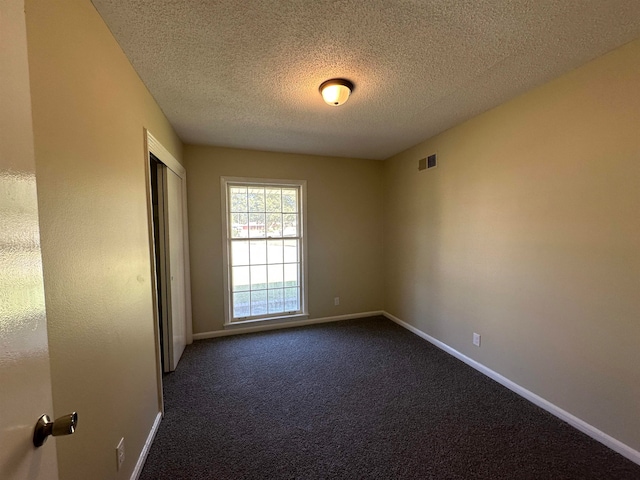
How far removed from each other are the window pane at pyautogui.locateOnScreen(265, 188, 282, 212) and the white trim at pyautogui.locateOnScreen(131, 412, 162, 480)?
2.51 meters

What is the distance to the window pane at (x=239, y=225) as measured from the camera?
3.61 metres

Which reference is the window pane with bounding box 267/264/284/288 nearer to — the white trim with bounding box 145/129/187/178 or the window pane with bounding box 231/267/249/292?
the window pane with bounding box 231/267/249/292

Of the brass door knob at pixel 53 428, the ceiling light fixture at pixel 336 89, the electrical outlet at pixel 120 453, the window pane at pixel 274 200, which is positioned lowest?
the electrical outlet at pixel 120 453

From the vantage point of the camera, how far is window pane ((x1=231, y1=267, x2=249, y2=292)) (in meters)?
3.63

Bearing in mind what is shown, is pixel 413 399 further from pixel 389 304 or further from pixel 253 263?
pixel 253 263

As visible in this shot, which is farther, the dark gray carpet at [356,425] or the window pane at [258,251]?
the window pane at [258,251]

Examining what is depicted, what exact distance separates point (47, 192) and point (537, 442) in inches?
114

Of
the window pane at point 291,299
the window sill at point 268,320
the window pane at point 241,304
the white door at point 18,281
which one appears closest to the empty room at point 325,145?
the white door at point 18,281

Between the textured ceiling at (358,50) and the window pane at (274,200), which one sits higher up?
the textured ceiling at (358,50)

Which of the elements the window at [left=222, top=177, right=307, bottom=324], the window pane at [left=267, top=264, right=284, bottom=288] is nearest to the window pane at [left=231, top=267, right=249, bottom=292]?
the window at [left=222, top=177, right=307, bottom=324]

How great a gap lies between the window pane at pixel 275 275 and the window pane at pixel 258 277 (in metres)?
0.07

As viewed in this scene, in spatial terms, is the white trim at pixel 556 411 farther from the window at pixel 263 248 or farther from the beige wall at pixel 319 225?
the window at pixel 263 248

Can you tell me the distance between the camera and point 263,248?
374 cm

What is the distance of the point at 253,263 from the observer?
12.2ft
